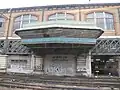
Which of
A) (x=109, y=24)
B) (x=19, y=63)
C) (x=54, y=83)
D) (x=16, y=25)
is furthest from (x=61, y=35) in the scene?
(x=16, y=25)

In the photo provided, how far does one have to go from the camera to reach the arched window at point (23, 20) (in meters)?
32.4

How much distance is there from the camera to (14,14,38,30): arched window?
106 ft

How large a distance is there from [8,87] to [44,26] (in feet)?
28.3

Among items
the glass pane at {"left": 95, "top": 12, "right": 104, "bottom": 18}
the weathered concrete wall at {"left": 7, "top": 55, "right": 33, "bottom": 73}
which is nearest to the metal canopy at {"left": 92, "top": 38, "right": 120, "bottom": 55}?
the glass pane at {"left": 95, "top": 12, "right": 104, "bottom": 18}

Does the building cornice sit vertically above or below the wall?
above

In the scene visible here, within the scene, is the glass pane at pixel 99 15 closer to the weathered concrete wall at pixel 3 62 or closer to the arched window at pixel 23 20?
the arched window at pixel 23 20

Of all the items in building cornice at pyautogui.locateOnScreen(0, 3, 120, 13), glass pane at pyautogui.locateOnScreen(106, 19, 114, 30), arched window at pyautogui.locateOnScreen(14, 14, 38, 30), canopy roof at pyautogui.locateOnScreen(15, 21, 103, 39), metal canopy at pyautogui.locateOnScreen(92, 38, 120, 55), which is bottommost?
metal canopy at pyautogui.locateOnScreen(92, 38, 120, 55)

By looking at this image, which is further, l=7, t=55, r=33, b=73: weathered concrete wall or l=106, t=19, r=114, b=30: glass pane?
l=7, t=55, r=33, b=73: weathered concrete wall

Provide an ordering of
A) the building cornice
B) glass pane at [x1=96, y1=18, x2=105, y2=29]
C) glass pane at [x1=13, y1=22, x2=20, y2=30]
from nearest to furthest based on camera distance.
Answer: glass pane at [x1=96, y1=18, x2=105, y2=29] < the building cornice < glass pane at [x1=13, y1=22, x2=20, y2=30]

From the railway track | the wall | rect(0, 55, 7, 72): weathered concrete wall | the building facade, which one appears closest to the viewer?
the railway track

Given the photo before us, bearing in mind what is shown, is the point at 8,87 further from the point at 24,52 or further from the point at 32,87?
the point at 24,52

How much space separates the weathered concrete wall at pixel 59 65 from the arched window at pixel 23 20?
6970 millimetres

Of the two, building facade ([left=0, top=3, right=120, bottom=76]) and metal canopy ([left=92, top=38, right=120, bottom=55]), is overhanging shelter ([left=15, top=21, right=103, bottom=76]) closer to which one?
metal canopy ([left=92, top=38, right=120, bottom=55])

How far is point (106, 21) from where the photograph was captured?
30.5 metres
